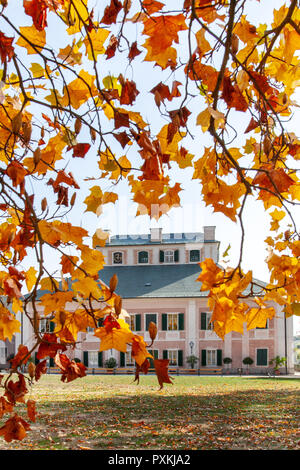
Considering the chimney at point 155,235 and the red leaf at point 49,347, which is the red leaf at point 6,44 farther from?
the chimney at point 155,235

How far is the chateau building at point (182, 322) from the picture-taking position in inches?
1112

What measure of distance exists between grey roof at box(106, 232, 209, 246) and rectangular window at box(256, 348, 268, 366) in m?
7.83

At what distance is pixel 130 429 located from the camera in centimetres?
745

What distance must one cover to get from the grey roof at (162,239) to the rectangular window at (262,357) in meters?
7.83

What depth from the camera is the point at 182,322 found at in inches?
1150

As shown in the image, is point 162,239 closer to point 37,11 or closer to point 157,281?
point 157,281

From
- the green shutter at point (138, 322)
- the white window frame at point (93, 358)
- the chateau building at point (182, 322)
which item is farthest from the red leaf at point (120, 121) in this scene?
the white window frame at point (93, 358)

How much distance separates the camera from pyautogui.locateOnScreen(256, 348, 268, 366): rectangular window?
2805 cm

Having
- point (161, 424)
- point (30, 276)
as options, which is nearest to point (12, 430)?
point (30, 276)

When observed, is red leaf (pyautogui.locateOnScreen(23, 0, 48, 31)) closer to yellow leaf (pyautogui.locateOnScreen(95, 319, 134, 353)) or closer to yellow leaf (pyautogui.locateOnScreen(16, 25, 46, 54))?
yellow leaf (pyautogui.locateOnScreen(16, 25, 46, 54))

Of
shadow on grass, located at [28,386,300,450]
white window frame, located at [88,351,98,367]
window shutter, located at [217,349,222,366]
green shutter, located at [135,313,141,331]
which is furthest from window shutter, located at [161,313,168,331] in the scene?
shadow on grass, located at [28,386,300,450]

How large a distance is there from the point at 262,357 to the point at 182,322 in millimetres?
4835
